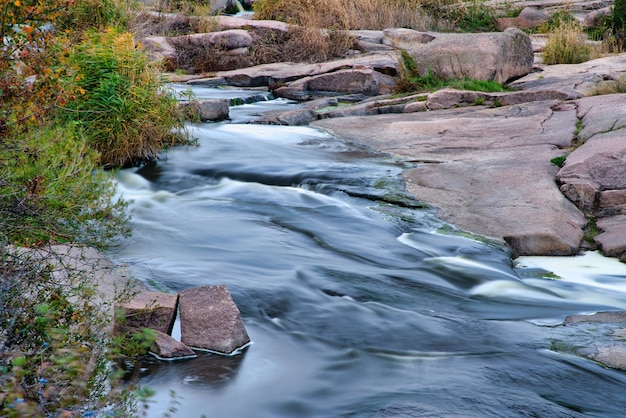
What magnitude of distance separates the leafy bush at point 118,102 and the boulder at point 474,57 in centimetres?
512

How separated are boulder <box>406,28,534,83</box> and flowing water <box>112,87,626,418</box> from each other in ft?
12.9

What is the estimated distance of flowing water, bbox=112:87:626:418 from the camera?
3.54m

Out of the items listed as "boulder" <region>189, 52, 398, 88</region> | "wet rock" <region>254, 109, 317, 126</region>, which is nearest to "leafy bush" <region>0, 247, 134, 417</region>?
"wet rock" <region>254, 109, 317, 126</region>

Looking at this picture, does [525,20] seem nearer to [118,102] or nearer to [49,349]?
[118,102]

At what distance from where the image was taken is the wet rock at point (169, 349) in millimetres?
3758

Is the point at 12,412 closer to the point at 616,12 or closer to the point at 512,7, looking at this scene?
the point at 616,12

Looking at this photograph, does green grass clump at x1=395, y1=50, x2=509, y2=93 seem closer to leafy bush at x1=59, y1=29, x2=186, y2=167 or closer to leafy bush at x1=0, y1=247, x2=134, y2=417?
leafy bush at x1=59, y1=29, x2=186, y2=167

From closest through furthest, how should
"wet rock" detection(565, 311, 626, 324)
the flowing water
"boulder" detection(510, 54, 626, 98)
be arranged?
the flowing water
"wet rock" detection(565, 311, 626, 324)
"boulder" detection(510, 54, 626, 98)

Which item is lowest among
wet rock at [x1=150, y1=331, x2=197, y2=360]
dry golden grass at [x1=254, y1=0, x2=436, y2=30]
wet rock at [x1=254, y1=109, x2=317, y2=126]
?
wet rock at [x1=254, y1=109, x2=317, y2=126]

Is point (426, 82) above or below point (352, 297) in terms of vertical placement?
above

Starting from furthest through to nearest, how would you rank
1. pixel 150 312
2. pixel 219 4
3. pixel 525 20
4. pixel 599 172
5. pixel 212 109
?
pixel 219 4
pixel 525 20
pixel 212 109
pixel 599 172
pixel 150 312

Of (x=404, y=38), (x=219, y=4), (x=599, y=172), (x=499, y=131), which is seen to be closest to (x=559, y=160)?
(x=599, y=172)

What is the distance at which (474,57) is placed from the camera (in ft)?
38.2

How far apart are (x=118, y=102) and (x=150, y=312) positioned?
4.23m
